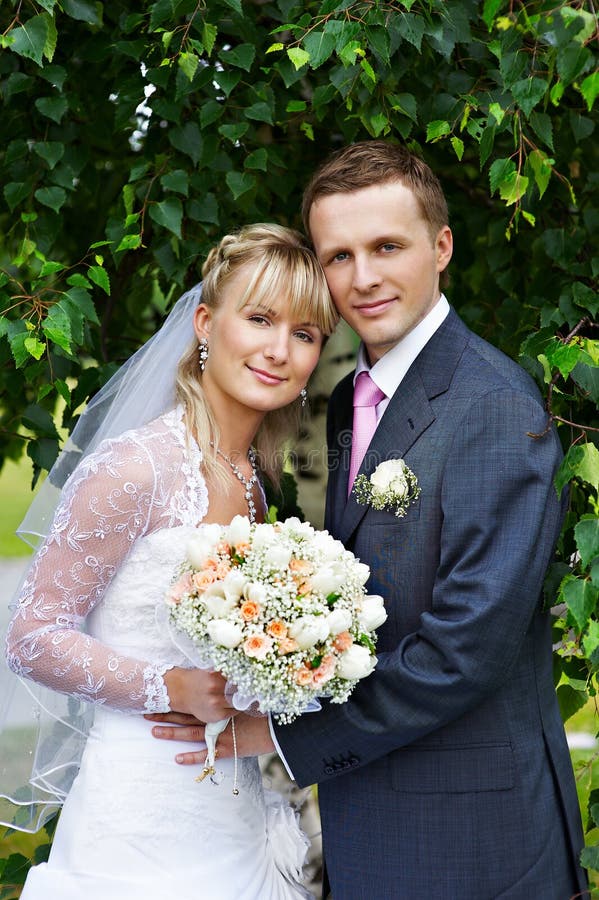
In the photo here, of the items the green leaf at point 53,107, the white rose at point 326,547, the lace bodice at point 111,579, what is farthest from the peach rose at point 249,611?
the green leaf at point 53,107

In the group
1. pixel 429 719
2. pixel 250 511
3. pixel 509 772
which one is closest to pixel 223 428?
pixel 250 511

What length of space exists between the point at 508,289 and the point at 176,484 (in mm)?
1541

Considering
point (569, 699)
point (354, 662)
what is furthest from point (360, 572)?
point (569, 699)

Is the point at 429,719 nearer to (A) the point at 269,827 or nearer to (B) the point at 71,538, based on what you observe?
(A) the point at 269,827

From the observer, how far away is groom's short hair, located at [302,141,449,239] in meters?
2.88

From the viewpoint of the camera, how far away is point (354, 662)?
231 cm

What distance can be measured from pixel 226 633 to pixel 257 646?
0.07 m

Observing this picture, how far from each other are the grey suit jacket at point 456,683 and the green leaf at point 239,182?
82 centimetres

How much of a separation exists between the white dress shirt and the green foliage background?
29 cm

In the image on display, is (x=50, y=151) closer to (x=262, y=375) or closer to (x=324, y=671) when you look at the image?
(x=262, y=375)

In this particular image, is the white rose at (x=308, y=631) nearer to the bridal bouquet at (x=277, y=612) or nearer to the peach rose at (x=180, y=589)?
the bridal bouquet at (x=277, y=612)

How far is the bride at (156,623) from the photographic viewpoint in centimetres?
265

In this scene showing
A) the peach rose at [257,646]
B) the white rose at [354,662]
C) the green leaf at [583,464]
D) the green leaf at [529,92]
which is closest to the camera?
the peach rose at [257,646]

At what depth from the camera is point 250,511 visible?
306 cm
